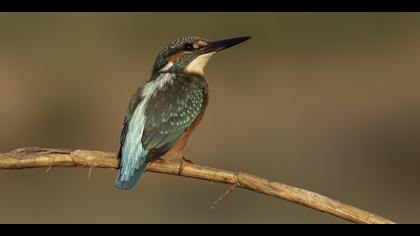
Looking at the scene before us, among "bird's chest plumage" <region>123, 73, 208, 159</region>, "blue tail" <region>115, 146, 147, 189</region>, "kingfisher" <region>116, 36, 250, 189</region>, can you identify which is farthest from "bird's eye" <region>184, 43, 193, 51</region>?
"blue tail" <region>115, 146, 147, 189</region>

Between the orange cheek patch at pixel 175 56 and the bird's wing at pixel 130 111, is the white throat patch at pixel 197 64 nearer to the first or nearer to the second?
the orange cheek patch at pixel 175 56

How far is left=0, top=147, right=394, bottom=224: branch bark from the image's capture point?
4441 mm

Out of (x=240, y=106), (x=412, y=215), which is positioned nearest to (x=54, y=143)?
(x=240, y=106)

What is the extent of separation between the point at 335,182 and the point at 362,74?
2.74 m

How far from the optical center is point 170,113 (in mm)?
5773

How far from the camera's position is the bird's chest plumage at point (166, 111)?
18.2 feet

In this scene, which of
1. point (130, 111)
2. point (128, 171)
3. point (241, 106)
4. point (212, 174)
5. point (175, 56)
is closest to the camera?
point (212, 174)

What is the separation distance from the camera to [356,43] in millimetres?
13375

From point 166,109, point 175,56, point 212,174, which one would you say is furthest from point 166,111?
point 212,174

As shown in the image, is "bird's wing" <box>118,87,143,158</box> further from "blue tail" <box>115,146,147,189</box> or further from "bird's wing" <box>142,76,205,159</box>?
"blue tail" <box>115,146,147,189</box>

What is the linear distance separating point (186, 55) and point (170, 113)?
1.97ft

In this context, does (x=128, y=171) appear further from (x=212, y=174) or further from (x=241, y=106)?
(x=241, y=106)

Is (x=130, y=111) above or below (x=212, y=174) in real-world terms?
above

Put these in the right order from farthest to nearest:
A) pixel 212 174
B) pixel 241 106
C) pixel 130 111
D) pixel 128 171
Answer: pixel 241 106 < pixel 130 111 < pixel 128 171 < pixel 212 174
